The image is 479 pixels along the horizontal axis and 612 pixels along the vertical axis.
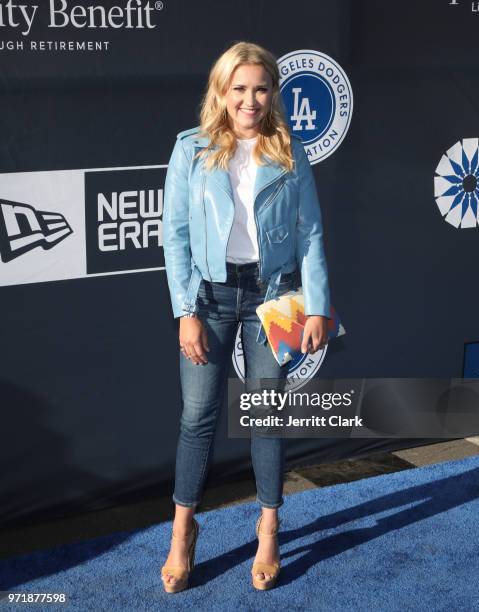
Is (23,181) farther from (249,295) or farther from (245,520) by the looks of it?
(245,520)

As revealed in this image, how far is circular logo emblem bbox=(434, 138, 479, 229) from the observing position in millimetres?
3855

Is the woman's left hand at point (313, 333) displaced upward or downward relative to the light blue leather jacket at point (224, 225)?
downward

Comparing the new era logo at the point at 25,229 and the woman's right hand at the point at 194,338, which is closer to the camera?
the woman's right hand at the point at 194,338

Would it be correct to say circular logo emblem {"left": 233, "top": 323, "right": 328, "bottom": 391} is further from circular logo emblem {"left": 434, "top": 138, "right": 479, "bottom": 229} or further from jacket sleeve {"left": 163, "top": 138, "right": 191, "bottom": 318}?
jacket sleeve {"left": 163, "top": 138, "right": 191, "bottom": 318}

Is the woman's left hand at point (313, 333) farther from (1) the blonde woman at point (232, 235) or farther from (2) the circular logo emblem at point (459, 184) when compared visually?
(2) the circular logo emblem at point (459, 184)

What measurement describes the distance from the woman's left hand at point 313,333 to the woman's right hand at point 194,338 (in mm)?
288

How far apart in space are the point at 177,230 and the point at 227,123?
0.33m

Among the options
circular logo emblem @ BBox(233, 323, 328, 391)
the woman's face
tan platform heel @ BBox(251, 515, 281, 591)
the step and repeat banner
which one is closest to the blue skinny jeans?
tan platform heel @ BBox(251, 515, 281, 591)

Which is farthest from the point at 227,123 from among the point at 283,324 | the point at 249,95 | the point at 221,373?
the point at 221,373

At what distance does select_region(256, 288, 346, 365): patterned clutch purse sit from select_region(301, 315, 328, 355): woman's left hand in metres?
0.02

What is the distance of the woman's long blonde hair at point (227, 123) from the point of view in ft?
8.86

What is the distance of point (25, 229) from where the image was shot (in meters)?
3.13

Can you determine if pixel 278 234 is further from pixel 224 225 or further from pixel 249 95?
pixel 249 95

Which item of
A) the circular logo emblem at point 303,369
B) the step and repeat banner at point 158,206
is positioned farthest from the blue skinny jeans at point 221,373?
the circular logo emblem at point 303,369
